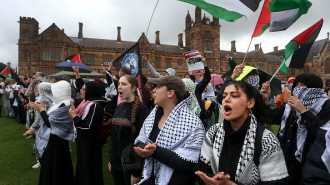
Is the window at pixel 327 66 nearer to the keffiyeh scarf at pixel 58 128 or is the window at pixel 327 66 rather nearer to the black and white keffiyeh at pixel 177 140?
the black and white keffiyeh at pixel 177 140

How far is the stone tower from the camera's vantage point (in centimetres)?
4631

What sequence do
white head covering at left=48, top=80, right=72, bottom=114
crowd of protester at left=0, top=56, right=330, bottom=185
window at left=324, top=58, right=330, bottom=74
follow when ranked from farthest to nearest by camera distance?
window at left=324, top=58, right=330, bottom=74
white head covering at left=48, top=80, right=72, bottom=114
crowd of protester at left=0, top=56, right=330, bottom=185

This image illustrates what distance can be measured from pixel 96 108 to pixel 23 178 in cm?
299

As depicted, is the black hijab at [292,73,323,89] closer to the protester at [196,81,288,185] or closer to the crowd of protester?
the crowd of protester

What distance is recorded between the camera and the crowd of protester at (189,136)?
1.68m

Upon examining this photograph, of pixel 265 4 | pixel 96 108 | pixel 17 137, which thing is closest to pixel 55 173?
pixel 96 108

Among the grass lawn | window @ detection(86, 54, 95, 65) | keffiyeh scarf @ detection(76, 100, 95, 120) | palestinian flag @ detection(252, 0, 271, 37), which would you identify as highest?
window @ detection(86, 54, 95, 65)

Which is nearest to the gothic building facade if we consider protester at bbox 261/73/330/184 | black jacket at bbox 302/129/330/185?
protester at bbox 261/73/330/184

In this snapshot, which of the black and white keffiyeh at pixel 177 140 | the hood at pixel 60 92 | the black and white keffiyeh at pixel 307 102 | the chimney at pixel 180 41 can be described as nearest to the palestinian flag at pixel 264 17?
the black and white keffiyeh at pixel 307 102

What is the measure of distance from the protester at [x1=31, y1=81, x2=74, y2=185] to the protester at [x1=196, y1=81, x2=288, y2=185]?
2.76 meters

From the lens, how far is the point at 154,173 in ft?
7.54

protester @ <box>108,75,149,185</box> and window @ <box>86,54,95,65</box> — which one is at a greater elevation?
window @ <box>86,54,95,65</box>

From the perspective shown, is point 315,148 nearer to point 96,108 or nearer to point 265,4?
point 265,4

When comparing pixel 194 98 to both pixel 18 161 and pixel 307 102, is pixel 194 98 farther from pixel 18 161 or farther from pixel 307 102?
pixel 18 161
